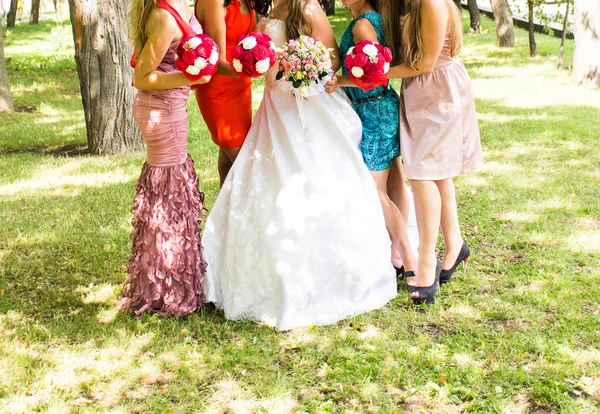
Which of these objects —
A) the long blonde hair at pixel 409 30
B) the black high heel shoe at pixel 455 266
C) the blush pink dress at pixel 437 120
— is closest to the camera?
the long blonde hair at pixel 409 30

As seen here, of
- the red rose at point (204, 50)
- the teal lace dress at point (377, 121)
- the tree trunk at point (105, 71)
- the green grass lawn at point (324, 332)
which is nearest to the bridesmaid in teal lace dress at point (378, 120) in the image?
the teal lace dress at point (377, 121)

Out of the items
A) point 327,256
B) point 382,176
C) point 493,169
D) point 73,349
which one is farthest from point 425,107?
point 493,169

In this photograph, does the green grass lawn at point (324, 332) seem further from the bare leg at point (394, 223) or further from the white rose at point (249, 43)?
the white rose at point (249, 43)

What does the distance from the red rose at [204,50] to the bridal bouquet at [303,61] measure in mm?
497

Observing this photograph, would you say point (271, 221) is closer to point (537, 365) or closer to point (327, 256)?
point (327, 256)

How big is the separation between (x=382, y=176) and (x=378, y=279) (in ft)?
2.26

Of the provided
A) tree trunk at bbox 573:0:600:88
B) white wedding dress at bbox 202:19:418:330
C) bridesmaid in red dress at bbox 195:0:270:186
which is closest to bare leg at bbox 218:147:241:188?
bridesmaid in red dress at bbox 195:0:270:186

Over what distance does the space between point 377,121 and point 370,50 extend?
0.62m

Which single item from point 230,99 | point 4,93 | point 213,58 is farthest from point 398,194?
point 4,93

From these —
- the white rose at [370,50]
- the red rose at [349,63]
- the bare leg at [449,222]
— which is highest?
the white rose at [370,50]

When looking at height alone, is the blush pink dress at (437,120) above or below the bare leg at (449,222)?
above

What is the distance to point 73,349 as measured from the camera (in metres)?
3.86

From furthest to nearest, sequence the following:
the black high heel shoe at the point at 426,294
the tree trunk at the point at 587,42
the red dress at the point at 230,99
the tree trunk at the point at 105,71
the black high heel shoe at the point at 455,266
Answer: the tree trunk at the point at 587,42, the tree trunk at the point at 105,71, the black high heel shoe at the point at 455,266, the black high heel shoe at the point at 426,294, the red dress at the point at 230,99

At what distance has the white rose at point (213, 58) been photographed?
11.8ft
